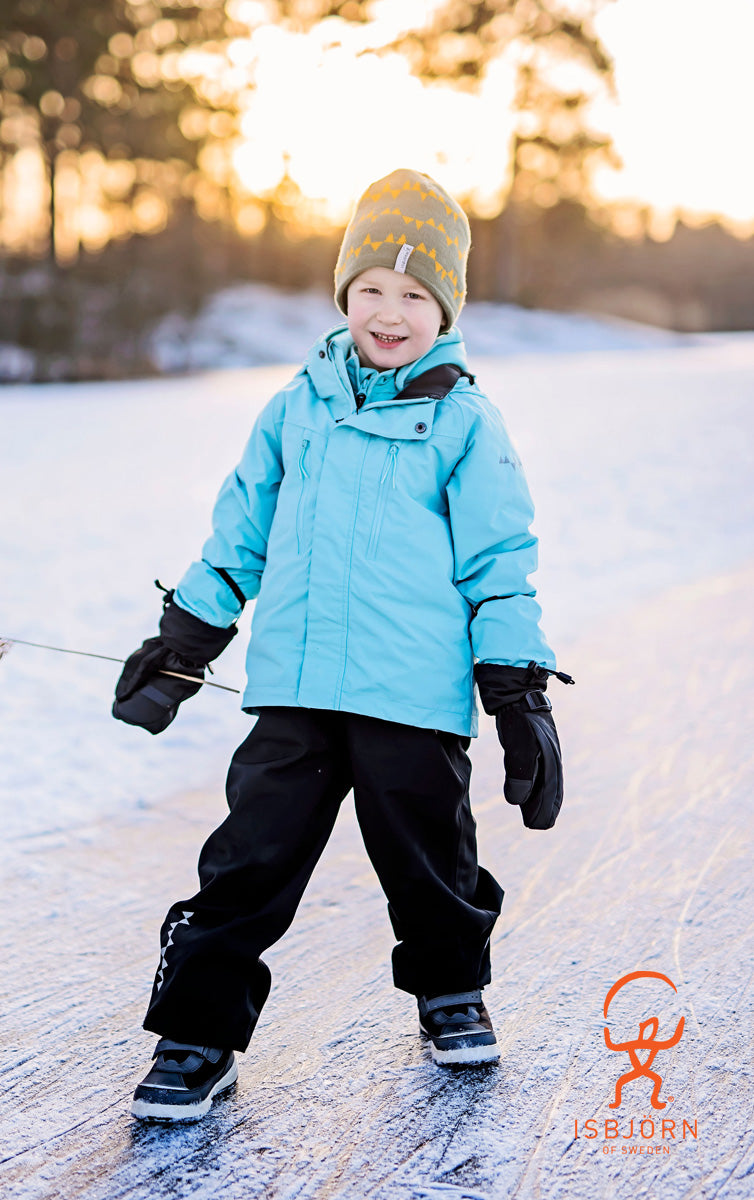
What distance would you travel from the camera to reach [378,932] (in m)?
2.57

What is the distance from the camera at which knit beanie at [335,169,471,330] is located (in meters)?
2.16

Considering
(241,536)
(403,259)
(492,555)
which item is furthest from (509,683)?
(403,259)

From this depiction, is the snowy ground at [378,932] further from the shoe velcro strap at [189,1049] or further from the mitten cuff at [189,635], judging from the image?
the mitten cuff at [189,635]

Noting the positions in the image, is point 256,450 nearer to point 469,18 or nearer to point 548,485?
point 548,485

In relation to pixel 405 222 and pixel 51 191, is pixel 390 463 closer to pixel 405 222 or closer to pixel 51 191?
pixel 405 222

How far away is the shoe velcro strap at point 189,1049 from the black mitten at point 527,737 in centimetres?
63

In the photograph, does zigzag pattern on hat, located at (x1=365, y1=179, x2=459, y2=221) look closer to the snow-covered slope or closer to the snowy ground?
the snowy ground

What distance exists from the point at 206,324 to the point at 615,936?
720 inches

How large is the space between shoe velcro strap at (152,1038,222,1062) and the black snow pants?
13mm

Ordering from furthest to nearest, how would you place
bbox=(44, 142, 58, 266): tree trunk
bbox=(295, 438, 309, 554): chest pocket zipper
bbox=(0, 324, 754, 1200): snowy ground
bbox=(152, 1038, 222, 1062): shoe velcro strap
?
bbox=(44, 142, 58, 266): tree trunk
bbox=(295, 438, 309, 554): chest pocket zipper
bbox=(152, 1038, 222, 1062): shoe velcro strap
bbox=(0, 324, 754, 1200): snowy ground

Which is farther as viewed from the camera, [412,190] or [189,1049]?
[412,190]

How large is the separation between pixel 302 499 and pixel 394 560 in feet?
0.64

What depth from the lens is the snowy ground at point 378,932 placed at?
1806 millimetres

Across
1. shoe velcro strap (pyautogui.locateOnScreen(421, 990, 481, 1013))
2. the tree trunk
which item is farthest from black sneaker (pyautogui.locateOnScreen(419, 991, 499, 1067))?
the tree trunk
